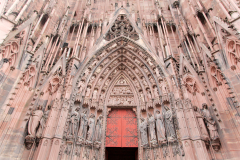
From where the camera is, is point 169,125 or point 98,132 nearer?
point 169,125

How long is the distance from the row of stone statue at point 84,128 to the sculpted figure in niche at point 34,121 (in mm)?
1209

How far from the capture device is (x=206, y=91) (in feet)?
22.5

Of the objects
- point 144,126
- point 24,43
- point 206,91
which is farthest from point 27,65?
point 206,91

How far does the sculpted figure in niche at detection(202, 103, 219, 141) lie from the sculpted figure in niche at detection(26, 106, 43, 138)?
6.87 metres

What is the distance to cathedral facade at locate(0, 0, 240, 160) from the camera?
228 inches

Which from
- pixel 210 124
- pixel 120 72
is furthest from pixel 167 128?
pixel 120 72

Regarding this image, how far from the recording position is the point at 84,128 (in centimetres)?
674

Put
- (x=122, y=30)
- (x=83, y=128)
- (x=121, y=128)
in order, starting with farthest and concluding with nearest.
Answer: (x=122, y=30) → (x=121, y=128) → (x=83, y=128)

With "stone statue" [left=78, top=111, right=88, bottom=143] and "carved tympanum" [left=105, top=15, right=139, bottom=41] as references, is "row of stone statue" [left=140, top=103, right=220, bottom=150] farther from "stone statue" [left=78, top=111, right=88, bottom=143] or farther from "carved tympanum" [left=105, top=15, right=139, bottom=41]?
"carved tympanum" [left=105, top=15, right=139, bottom=41]

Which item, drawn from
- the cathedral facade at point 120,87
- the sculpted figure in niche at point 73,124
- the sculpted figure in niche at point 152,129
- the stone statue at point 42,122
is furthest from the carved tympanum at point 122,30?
the stone statue at point 42,122

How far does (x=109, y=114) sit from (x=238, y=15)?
765 centimetres

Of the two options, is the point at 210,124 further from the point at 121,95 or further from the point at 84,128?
the point at 84,128

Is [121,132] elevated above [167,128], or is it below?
above

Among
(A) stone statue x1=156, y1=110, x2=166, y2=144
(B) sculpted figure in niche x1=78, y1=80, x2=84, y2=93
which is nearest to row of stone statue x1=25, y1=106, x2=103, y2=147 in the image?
(B) sculpted figure in niche x1=78, y1=80, x2=84, y2=93
